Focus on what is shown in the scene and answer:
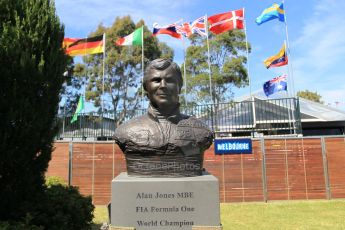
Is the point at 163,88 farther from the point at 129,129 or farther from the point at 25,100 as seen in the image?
the point at 25,100

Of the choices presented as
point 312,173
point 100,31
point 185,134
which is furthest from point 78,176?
point 100,31

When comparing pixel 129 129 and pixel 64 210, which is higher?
pixel 129 129

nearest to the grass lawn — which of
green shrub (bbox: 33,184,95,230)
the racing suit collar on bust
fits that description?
green shrub (bbox: 33,184,95,230)

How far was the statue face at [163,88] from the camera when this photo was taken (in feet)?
16.1

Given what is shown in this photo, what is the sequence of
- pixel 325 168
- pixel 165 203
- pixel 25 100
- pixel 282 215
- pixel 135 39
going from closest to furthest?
pixel 165 203, pixel 25 100, pixel 282 215, pixel 325 168, pixel 135 39

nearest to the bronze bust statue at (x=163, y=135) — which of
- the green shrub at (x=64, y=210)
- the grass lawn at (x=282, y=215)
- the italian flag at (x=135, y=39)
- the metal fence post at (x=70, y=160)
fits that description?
the green shrub at (x=64, y=210)

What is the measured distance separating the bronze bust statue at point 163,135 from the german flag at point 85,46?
1366 centimetres

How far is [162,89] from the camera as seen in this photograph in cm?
490

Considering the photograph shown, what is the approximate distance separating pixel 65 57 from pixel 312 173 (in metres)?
9.12

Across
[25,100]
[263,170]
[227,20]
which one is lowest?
[263,170]

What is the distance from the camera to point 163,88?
16.1 ft

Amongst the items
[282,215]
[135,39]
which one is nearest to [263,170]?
[282,215]

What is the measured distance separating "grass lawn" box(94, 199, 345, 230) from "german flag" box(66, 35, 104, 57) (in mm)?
8686

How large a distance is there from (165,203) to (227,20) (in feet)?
45.0
